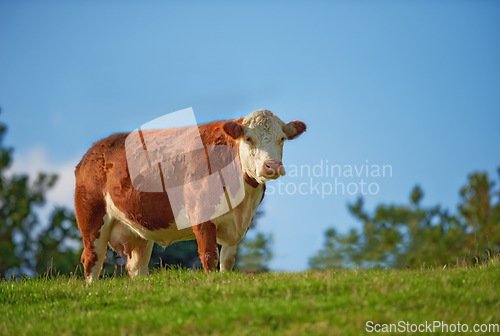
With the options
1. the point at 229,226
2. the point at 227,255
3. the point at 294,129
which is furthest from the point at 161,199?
the point at 294,129

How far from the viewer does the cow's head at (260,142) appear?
9.66 meters

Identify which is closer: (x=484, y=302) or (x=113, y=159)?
(x=484, y=302)

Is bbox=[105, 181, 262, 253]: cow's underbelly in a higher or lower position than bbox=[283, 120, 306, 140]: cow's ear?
lower

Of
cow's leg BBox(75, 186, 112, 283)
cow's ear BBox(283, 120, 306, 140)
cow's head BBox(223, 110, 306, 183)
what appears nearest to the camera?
cow's head BBox(223, 110, 306, 183)

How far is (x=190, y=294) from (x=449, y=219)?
30.3 metres

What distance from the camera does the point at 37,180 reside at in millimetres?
25484

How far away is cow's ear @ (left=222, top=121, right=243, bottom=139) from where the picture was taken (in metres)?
10.0

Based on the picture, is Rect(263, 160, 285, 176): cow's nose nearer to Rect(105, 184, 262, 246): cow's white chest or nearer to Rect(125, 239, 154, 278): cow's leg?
Rect(105, 184, 262, 246): cow's white chest

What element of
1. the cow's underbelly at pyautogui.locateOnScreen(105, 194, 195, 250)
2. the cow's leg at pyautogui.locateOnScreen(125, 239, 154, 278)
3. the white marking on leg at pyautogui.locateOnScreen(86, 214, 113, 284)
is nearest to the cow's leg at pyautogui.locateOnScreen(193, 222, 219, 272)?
the cow's underbelly at pyautogui.locateOnScreen(105, 194, 195, 250)

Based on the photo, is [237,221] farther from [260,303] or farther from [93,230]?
[260,303]

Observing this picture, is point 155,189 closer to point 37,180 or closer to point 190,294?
point 190,294

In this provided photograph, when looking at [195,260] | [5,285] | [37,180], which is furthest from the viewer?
[37,180]

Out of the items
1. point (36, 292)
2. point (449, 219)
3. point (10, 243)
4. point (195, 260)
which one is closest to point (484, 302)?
point (36, 292)

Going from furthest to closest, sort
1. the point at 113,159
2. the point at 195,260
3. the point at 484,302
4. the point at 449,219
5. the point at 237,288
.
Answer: the point at 449,219 → the point at 195,260 → the point at 113,159 → the point at 237,288 → the point at 484,302
